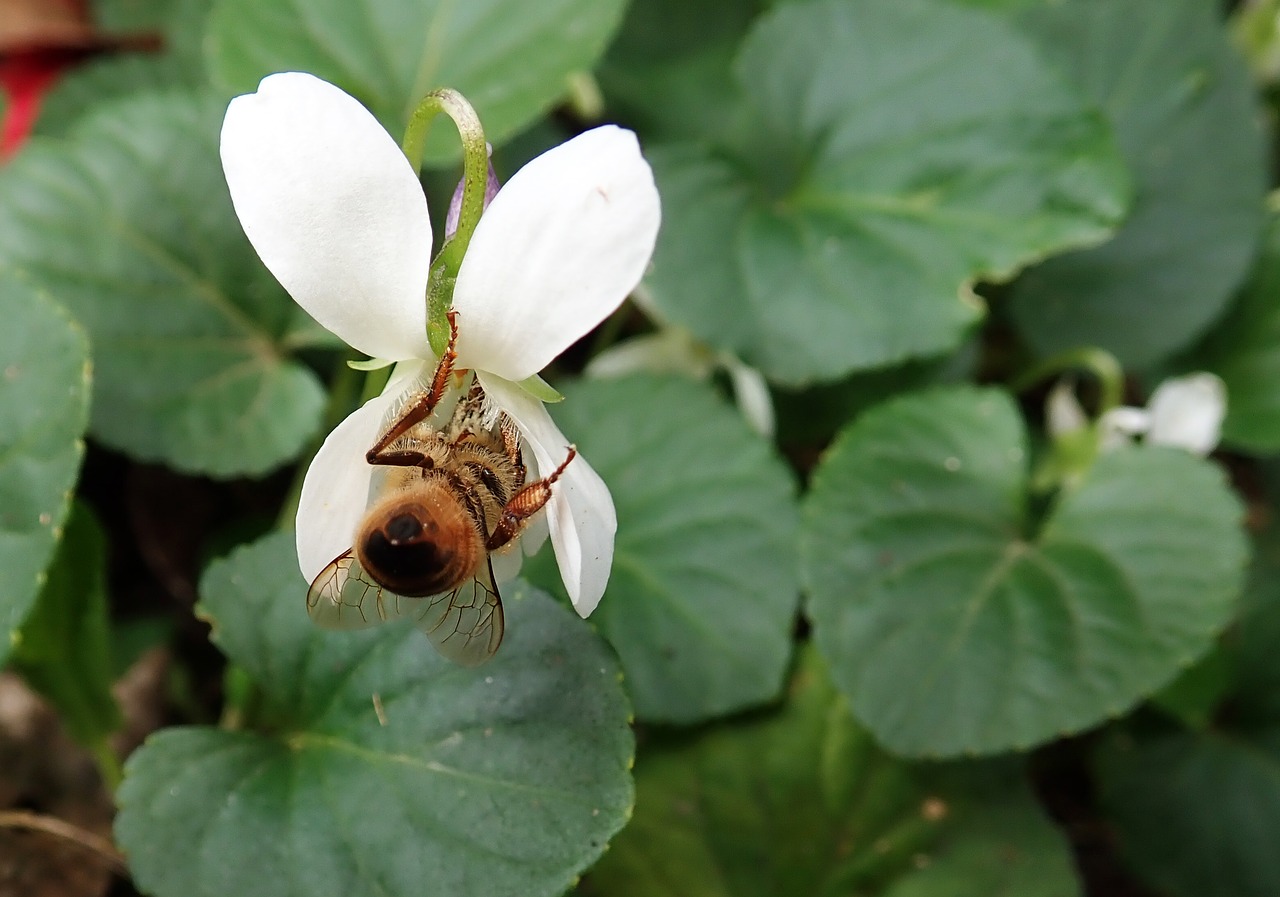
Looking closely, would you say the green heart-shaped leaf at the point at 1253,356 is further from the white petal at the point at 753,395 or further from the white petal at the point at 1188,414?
the white petal at the point at 753,395

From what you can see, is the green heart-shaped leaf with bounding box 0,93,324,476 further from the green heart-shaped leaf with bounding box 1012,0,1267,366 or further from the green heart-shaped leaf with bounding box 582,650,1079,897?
the green heart-shaped leaf with bounding box 1012,0,1267,366

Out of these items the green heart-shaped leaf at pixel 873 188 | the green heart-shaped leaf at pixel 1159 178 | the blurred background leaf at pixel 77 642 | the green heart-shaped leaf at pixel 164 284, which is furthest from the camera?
the green heart-shaped leaf at pixel 1159 178

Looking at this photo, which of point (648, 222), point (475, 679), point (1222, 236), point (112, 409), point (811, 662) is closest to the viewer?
point (648, 222)

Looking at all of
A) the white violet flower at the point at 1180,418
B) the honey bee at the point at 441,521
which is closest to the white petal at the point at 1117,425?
the white violet flower at the point at 1180,418

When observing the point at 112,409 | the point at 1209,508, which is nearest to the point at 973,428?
the point at 1209,508

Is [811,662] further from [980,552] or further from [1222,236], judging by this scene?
[1222,236]
